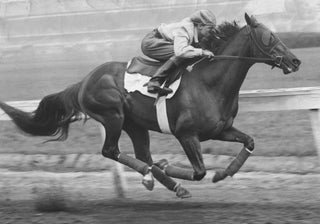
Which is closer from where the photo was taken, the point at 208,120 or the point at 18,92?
the point at 208,120

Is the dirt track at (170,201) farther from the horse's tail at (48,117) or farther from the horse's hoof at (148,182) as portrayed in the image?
the horse's tail at (48,117)

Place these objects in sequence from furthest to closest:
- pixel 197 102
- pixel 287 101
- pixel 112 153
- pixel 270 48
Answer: pixel 112 153 → pixel 287 101 → pixel 197 102 → pixel 270 48

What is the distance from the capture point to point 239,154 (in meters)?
6.32

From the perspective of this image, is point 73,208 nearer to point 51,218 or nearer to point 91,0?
point 51,218

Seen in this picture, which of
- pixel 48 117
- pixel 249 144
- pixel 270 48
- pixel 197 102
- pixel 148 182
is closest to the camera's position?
pixel 270 48

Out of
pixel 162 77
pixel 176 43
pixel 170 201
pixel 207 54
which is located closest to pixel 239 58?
pixel 207 54

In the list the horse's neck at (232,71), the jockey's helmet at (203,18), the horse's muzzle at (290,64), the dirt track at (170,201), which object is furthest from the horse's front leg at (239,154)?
the jockey's helmet at (203,18)

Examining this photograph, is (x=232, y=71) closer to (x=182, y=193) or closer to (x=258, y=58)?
(x=258, y=58)

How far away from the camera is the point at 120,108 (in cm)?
671

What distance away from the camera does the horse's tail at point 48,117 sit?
729cm

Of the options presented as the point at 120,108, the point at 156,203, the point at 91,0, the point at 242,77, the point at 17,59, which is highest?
the point at 242,77

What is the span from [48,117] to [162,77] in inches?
65.9

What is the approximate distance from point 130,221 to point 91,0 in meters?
9.65

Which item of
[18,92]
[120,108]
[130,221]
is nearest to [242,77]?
[120,108]
